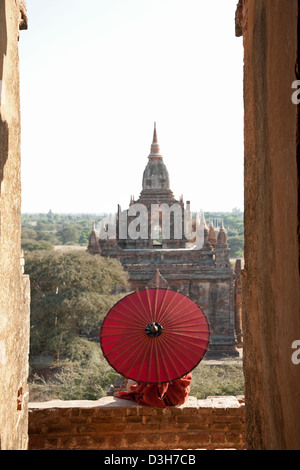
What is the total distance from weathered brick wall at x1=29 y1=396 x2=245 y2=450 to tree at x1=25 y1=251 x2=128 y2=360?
491 inches

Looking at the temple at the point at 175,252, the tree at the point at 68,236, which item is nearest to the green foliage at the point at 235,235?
the tree at the point at 68,236

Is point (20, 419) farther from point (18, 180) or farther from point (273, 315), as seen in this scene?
point (273, 315)

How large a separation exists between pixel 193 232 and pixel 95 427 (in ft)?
67.0

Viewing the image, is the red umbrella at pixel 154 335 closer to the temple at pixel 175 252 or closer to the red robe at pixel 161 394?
the red robe at pixel 161 394

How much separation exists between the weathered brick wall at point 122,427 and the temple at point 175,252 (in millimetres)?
13960

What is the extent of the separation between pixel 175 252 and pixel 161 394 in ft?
59.9

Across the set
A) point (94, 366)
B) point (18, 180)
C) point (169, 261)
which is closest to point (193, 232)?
point (169, 261)

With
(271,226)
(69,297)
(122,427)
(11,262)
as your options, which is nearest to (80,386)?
(69,297)

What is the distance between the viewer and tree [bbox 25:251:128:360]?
59.0 feet

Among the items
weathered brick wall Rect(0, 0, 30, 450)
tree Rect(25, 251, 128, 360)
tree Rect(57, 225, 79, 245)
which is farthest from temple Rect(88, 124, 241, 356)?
tree Rect(57, 225, 79, 245)

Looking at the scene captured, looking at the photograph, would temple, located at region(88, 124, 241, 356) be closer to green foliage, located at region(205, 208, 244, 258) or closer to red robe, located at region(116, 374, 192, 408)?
red robe, located at region(116, 374, 192, 408)

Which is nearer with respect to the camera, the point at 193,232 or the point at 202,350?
the point at 202,350

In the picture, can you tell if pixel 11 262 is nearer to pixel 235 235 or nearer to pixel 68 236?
pixel 68 236

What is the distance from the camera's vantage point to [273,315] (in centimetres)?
287
